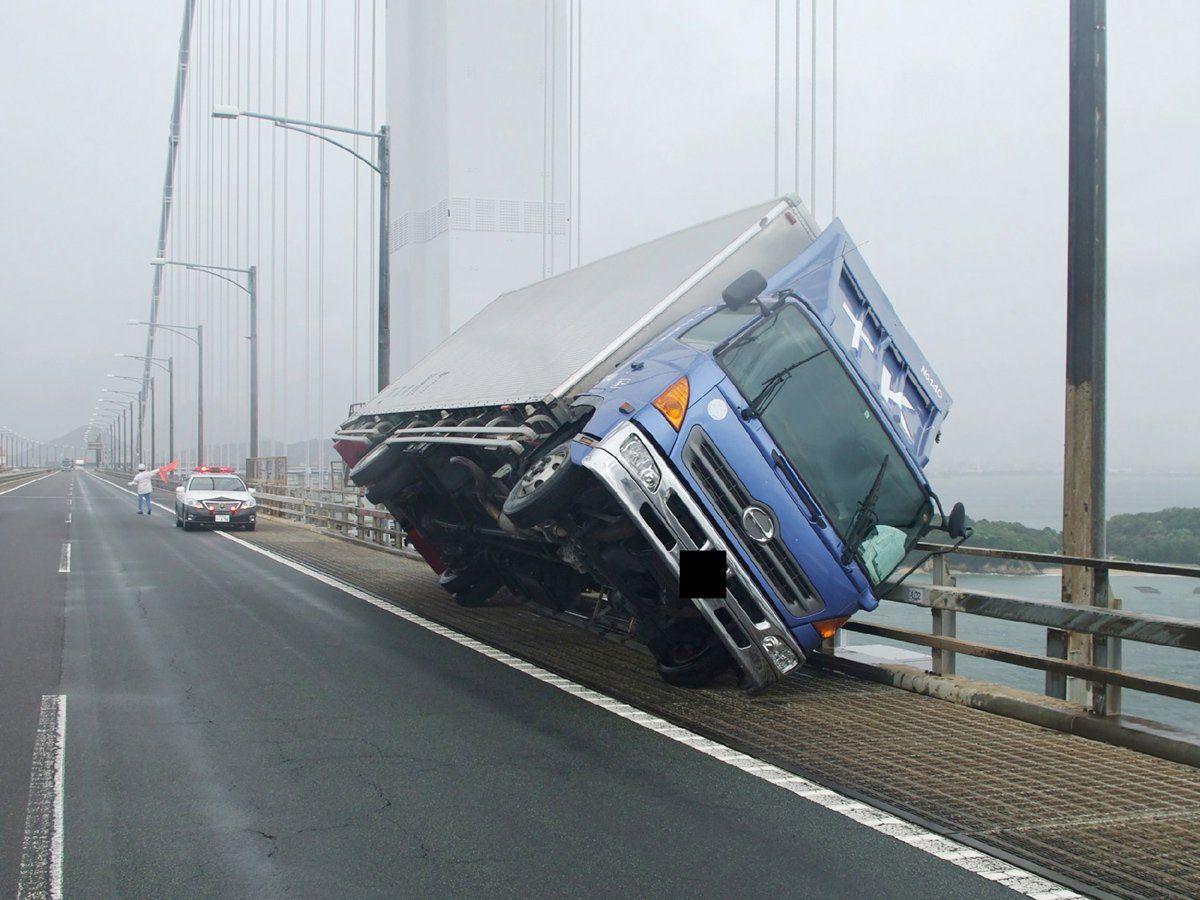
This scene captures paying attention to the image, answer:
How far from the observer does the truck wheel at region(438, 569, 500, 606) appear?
12.9 meters

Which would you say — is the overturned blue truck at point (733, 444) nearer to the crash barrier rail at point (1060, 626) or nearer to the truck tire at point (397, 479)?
the crash barrier rail at point (1060, 626)

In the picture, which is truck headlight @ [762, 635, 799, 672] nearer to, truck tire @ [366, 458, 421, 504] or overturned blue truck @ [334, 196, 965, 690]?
overturned blue truck @ [334, 196, 965, 690]

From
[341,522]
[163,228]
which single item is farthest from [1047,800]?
[163,228]

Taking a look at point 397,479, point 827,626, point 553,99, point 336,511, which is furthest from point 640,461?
point 553,99

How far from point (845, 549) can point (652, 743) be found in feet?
5.77

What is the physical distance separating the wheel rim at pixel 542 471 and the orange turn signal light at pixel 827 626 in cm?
186

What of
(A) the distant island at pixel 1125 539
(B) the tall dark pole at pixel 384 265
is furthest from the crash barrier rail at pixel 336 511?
(A) the distant island at pixel 1125 539

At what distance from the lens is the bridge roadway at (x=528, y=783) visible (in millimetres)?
4590

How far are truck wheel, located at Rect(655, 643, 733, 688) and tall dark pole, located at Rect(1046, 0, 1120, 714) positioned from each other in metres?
2.11

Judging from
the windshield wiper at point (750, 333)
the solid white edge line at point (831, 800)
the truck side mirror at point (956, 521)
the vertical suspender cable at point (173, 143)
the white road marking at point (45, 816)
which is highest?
the vertical suspender cable at point (173, 143)

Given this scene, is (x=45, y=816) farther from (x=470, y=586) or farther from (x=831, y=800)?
(x=470, y=586)

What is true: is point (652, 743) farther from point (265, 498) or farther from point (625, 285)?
point (265, 498)

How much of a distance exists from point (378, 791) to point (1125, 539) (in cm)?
526

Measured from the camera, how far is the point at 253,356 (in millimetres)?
39188
